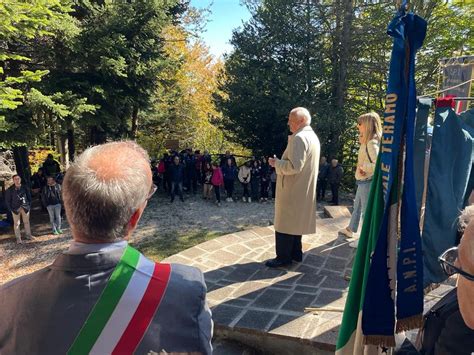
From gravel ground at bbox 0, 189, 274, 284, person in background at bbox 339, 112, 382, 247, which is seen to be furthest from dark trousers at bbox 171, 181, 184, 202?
person in background at bbox 339, 112, 382, 247

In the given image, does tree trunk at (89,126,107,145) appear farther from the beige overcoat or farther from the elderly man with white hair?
the elderly man with white hair

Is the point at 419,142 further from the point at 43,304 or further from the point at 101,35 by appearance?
the point at 101,35

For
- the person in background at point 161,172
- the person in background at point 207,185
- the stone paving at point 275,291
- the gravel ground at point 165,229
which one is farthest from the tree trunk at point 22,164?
the stone paving at point 275,291

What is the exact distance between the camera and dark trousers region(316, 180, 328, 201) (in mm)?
12930

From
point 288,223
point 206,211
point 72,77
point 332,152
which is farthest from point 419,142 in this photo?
point 332,152

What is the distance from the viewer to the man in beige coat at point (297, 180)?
4.11m

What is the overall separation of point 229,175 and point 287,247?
8319 millimetres

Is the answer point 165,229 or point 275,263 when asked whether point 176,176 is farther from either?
point 275,263

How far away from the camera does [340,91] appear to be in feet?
48.2

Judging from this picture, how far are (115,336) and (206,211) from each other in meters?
10.4

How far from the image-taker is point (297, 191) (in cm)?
427

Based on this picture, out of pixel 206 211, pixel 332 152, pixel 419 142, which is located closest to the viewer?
pixel 419 142

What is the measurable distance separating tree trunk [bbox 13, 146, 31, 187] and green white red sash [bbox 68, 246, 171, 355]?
12.0 m

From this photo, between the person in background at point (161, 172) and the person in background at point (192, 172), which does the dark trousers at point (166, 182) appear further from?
the person in background at point (192, 172)
